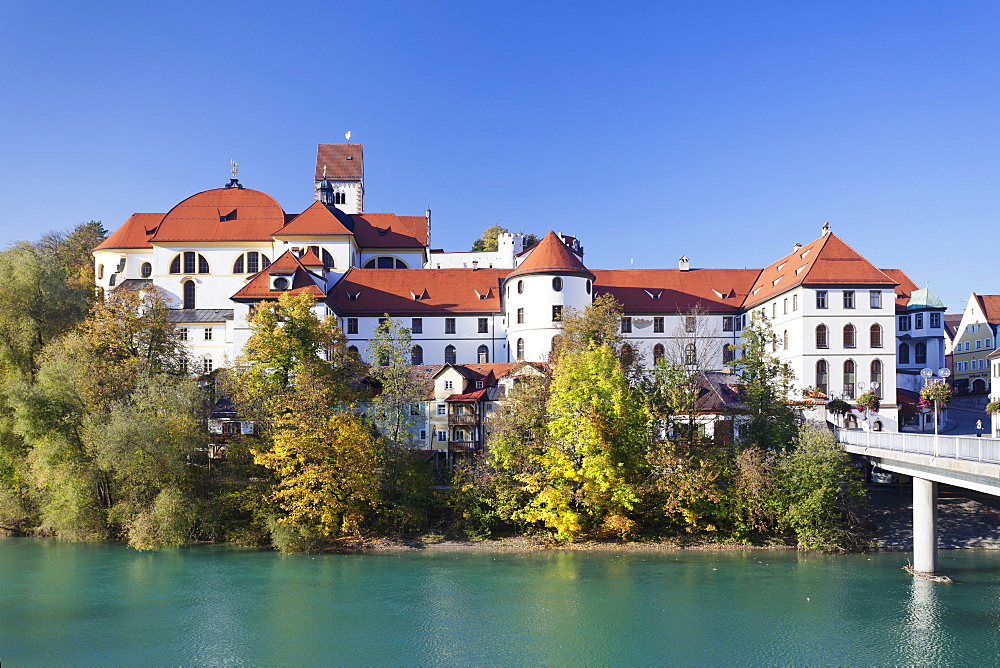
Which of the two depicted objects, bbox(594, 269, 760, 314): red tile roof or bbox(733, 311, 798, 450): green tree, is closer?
A: bbox(733, 311, 798, 450): green tree

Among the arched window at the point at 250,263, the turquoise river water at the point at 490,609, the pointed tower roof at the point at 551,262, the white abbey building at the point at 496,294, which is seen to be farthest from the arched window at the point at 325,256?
the turquoise river water at the point at 490,609

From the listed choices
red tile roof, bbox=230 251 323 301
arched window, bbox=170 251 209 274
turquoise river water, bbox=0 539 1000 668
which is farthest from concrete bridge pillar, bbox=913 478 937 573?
arched window, bbox=170 251 209 274

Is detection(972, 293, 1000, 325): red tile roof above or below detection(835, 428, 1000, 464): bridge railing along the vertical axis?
above

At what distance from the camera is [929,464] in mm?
26969

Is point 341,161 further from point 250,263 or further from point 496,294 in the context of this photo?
point 496,294

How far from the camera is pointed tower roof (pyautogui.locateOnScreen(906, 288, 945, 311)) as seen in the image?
58.7 m

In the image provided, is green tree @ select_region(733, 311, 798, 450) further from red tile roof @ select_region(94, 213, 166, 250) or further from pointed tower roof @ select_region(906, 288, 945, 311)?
red tile roof @ select_region(94, 213, 166, 250)

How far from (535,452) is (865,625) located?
16.6 m

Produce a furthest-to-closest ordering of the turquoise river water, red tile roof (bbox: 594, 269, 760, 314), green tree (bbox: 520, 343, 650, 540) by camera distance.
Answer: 1. red tile roof (bbox: 594, 269, 760, 314)
2. green tree (bbox: 520, 343, 650, 540)
3. the turquoise river water

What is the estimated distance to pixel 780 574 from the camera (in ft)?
103

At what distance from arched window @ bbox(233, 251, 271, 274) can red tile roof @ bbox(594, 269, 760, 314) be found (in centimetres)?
2521

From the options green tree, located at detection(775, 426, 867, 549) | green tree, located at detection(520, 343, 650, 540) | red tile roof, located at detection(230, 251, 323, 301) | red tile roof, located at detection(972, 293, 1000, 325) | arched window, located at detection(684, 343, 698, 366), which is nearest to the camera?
green tree, located at detection(775, 426, 867, 549)

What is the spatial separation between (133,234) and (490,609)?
5079 centimetres

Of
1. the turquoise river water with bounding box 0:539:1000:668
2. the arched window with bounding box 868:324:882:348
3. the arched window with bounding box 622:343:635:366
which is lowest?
the turquoise river water with bounding box 0:539:1000:668
